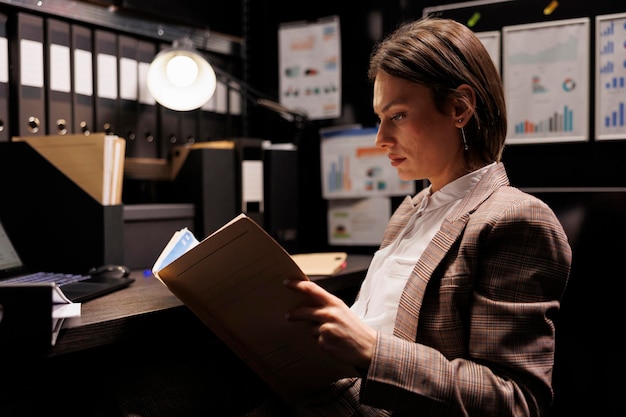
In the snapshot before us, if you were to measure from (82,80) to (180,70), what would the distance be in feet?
0.79

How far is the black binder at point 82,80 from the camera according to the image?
60.6 inches

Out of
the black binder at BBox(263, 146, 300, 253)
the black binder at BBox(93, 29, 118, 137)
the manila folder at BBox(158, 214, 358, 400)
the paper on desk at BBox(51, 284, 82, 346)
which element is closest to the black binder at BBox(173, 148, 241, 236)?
the black binder at BBox(263, 146, 300, 253)

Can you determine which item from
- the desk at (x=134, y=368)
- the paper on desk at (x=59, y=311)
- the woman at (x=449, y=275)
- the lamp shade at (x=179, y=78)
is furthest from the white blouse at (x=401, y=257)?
the lamp shade at (x=179, y=78)

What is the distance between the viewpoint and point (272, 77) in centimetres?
204

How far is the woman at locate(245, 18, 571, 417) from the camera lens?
33.8 inches

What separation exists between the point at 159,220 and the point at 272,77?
70 centimetres

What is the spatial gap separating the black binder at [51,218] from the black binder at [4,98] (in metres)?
0.05

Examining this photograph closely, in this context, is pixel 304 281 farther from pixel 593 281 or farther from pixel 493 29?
pixel 493 29

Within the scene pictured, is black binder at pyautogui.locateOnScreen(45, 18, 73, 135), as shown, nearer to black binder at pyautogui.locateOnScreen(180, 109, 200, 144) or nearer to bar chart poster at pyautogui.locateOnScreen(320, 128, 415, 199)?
black binder at pyautogui.locateOnScreen(180, 109, 200, 144)

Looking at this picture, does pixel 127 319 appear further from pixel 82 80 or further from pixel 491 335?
pixel 82 80

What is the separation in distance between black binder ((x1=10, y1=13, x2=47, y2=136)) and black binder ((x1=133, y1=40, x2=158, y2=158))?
0.91ft

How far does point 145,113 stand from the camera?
5.63 ft

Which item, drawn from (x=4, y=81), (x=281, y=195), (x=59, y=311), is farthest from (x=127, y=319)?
(x=281, y=195)

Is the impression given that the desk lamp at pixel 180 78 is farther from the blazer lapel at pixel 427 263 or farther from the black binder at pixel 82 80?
the blazer lapel at pixel 427 263
